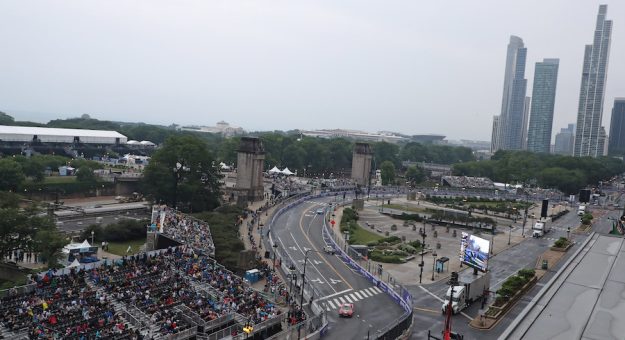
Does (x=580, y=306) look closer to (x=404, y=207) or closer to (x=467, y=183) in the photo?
(x=404, y=207)

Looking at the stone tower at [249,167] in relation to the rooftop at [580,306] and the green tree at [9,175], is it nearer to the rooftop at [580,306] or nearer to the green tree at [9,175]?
the green tree at [9,175]

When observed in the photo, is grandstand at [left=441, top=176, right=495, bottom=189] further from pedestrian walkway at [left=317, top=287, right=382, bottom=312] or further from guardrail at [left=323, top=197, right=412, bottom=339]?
pedestrian walkway at [left=317, top=287, right=382, bottom=312]

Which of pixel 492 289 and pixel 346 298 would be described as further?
pixel 492 289

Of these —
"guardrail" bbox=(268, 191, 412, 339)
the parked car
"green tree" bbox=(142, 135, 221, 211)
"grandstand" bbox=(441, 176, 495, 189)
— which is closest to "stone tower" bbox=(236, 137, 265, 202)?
"green tree" bbox=(142, 135, 221, 211)

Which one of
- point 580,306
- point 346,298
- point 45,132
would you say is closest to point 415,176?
point 45,132

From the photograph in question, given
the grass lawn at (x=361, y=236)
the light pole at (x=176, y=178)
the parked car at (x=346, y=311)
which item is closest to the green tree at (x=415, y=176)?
the grass lawn at (x=361, y=236)

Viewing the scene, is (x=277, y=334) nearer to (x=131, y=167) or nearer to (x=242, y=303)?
(x=242, y=303)

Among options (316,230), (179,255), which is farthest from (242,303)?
(316,230)
